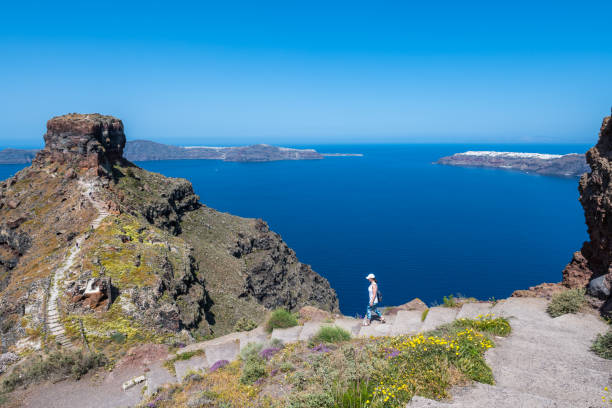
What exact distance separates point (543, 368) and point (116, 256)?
2818cm

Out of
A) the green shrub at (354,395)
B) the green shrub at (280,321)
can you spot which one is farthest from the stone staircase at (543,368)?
the green shrub at (280,321)

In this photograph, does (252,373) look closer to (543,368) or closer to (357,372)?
(357,372)

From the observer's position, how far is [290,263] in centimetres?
6325

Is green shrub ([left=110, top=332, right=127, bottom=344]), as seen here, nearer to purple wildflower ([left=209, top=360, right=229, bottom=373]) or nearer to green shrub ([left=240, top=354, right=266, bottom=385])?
purple wildflower ([left=209, top=360, right=229, bottom=373])

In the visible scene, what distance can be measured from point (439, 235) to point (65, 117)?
10363 cm

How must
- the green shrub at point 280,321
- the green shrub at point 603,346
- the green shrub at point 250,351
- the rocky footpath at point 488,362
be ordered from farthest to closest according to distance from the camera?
the green shrub at point 280,321 < the green shrub at point 250,351 < the green shrub at point 603,346 < the rocky footpath at point 488,362

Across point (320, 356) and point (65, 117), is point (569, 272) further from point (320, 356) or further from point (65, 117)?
point (65, 117)

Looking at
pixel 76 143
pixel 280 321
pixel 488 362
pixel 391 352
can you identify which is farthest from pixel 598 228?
pixel 76 143

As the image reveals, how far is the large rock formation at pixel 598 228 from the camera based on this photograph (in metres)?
12.9

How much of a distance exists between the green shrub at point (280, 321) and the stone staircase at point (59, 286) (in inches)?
491

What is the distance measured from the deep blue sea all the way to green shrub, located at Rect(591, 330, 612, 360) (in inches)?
2380

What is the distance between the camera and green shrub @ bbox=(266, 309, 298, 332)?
1642 centimetres

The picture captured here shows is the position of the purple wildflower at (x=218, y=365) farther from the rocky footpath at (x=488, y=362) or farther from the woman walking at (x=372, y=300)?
the woman walking at (x=372, y=300)

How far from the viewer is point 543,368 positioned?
903 cm
